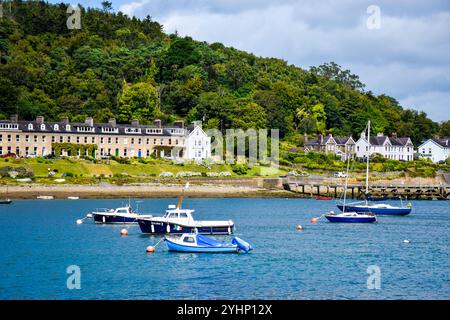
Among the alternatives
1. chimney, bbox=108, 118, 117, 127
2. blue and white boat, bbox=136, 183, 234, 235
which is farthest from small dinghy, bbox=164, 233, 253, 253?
chimney, bbox=108, 118, 117, 127

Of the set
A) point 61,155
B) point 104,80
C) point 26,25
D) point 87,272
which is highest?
point 26,25

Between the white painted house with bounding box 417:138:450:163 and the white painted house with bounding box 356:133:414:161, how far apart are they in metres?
5.94

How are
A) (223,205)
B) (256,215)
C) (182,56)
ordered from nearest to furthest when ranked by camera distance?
1. (256,215)
2. (223,205)
3. (182,56)

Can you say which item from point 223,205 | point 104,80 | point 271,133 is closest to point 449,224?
point 223,205

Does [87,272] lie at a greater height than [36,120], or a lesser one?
lesser

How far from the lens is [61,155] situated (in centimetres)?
11862

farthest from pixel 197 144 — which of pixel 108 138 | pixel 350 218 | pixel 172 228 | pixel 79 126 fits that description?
pixel 172 228

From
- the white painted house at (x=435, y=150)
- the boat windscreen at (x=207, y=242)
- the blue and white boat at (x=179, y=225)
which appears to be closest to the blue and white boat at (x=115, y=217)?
the blue and white boat at (x=179, y=225)

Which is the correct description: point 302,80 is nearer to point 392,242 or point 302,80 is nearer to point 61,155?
point 61,155

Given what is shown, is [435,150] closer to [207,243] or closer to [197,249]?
[207,243]

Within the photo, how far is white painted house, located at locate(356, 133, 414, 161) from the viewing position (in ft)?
511

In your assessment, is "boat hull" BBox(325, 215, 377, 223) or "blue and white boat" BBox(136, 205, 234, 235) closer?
"blue and white boat" BBox(136, 205, 234, 235)

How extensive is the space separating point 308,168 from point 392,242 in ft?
226

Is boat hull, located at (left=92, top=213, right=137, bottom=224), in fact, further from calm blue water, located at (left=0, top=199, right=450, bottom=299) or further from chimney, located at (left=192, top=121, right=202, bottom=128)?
chimney, located at (left=192, top=121, right=202, bottom=128)
